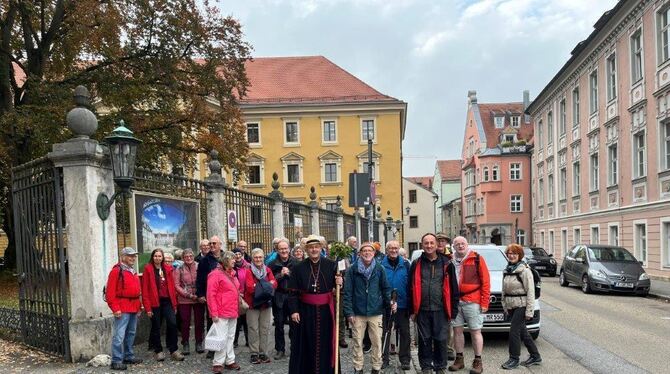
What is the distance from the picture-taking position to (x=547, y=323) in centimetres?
1155

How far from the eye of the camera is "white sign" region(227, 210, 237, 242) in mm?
11219

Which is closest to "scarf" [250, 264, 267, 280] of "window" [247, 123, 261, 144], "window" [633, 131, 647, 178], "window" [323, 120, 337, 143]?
"window" [633, 131, 647, 178]

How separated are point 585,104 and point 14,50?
93.1 ft

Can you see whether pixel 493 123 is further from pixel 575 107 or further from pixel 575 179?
pixel 575 179

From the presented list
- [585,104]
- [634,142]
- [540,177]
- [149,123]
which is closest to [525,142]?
[540,177]

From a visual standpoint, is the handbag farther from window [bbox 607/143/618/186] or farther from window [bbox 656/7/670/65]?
window [bbox 607/143/618/186]

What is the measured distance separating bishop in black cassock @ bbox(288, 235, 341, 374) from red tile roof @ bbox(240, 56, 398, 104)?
43.4 meters

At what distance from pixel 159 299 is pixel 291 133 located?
43.6 metres

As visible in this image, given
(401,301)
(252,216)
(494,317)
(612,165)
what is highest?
(612,165)

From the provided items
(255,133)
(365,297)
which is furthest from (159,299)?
(255,133)

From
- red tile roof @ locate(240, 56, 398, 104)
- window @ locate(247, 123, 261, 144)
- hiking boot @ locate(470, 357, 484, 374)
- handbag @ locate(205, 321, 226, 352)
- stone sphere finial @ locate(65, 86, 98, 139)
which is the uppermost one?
red tile roof @ locate(240, 56, 398, 104)

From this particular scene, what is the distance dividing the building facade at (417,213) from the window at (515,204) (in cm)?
1266

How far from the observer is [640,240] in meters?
24.3

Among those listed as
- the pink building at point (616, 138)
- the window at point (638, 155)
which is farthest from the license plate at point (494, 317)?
the window at point (638, 155)
